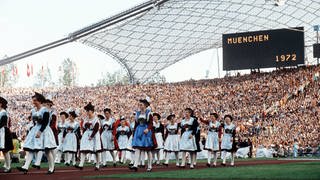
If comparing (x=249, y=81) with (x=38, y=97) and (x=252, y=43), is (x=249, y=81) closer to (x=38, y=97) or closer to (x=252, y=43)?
(x=252, y=43)

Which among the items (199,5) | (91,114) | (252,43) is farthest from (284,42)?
(91,114)

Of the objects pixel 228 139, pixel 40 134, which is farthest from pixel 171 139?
pixel 40 134

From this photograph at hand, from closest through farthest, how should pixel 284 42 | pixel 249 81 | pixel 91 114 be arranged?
pixel 91 114 < pixel 284 42 < pixel 249 81

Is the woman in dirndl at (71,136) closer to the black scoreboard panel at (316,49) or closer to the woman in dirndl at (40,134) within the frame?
the woman in dirndl at (40,134)

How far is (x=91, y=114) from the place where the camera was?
2277cm

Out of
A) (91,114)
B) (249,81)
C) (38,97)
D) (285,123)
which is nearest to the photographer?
(38,97)

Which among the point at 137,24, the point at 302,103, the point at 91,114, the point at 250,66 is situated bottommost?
the point at 91,114

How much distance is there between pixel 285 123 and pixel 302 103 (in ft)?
12.8

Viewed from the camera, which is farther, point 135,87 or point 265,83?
point 135,87

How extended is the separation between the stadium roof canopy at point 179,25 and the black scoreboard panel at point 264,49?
6.04 m

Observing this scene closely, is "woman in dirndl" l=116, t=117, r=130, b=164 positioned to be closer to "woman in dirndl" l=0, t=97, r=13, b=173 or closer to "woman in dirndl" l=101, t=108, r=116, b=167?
"woman in dirndl" l=101, t=108, r=116, b=167

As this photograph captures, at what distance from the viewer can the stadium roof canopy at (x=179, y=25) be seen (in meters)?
67.9

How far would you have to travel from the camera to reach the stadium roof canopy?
67875 mm

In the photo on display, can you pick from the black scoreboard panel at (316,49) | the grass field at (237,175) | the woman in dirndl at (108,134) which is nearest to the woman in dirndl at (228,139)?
the woman in dirndl at (108,134)
